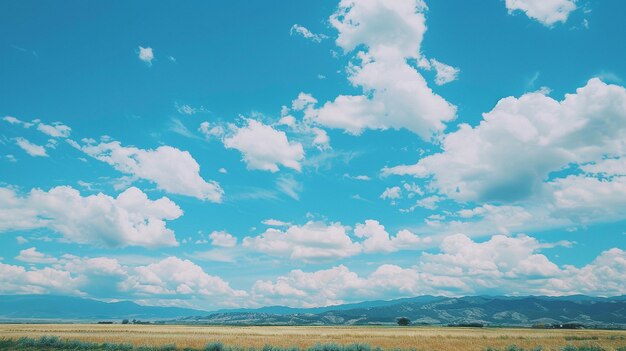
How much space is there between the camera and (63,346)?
150ft

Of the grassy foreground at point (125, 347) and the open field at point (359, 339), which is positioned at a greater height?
the grassy foreground at point (125, 347)

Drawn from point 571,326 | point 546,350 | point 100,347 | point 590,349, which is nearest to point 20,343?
point 100,347

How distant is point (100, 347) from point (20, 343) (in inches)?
366

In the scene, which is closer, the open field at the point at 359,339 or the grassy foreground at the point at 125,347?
the grassy foreground at the point at 125,347

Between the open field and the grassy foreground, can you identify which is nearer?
the grassy foreground

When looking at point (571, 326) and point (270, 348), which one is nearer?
Result: point (270, 348)

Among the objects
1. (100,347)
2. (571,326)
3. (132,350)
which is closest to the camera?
(132,350)

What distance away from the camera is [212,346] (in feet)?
143

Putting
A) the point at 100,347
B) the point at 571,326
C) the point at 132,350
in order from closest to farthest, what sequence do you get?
1. the point at 132,350
2. the point at 100,347
3. the point at 571,326

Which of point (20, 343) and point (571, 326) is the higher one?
point (20, 343)

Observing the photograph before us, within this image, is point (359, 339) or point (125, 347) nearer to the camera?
point (125, 347)

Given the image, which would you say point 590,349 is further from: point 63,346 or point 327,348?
point 63,346

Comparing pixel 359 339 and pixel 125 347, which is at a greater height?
pixel 125 347

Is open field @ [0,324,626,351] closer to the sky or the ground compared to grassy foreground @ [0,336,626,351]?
closer to the ground
